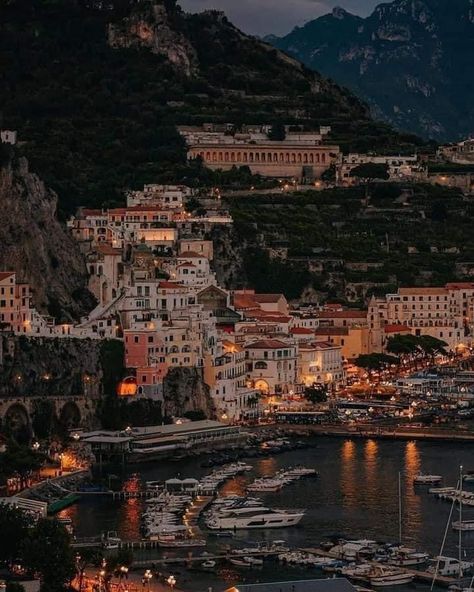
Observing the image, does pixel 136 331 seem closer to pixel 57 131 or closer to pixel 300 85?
pixel 57 131

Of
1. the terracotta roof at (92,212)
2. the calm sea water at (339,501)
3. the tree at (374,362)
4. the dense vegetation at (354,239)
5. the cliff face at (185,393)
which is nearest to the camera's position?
the calm sea water at (339,501)

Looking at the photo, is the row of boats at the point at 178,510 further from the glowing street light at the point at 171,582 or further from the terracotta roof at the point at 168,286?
the terracotta roof at the point at 168,286

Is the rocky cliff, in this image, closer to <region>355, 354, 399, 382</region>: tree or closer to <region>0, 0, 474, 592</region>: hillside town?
<region>0, 0, 474, 592</region>: hillside town

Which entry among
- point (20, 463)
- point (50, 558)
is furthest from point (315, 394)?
point (50, 558)

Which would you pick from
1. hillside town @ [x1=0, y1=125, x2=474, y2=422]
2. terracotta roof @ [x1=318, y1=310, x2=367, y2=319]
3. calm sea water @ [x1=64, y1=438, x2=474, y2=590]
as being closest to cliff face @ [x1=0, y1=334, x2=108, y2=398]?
hillside town @ [x1=0, y1=125, x2=474, y2=422]

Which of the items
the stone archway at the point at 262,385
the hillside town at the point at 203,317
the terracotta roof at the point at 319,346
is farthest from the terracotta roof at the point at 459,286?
the stone archway at the point at 262,385

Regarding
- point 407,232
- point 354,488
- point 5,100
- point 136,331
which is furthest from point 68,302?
point 5,100
